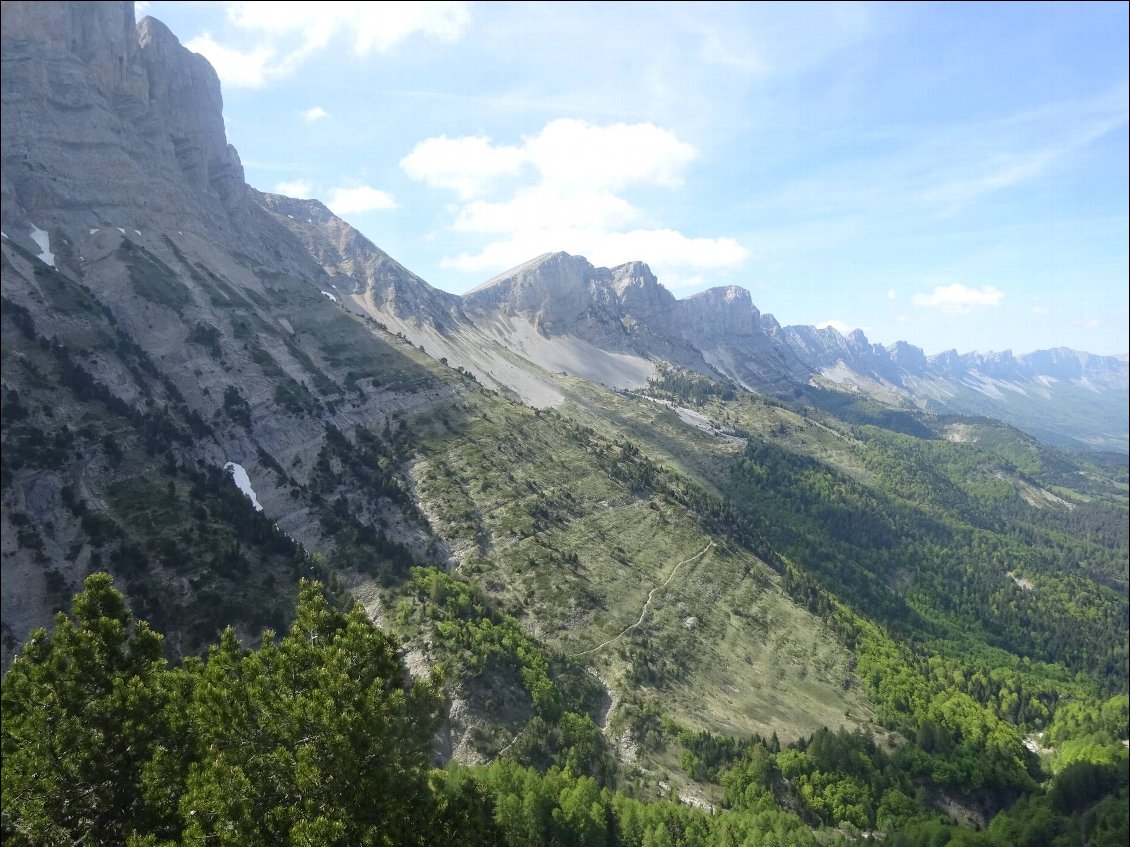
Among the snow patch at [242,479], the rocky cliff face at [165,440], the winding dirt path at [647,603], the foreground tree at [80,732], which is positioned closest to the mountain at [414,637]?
the foreground tree at [80,732]

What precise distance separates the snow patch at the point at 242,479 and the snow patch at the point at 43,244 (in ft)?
305

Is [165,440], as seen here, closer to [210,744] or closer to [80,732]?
[80,732]

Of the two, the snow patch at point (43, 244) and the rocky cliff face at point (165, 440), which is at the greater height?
the snow patch at point (43, 244)

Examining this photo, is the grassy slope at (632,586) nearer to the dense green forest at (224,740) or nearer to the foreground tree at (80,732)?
the dense green forest at (224,740)

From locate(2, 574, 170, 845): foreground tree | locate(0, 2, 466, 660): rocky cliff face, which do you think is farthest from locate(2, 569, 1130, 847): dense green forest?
locate(0, 2, 466, 660): rocky cliff face

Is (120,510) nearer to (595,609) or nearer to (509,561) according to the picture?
(509,561)

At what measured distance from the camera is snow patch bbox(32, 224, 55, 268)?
18025 cm

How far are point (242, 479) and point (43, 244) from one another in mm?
114736

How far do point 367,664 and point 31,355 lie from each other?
14933 centimetres

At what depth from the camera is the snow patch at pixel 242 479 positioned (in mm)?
135312

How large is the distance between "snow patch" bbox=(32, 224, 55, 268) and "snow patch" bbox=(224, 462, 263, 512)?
9290cm

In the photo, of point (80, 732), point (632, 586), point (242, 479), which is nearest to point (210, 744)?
point (80, 732)

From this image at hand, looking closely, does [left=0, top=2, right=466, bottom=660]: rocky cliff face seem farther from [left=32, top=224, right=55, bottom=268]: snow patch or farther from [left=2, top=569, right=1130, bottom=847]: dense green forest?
[left=2, top=569, right=1130, bottom=847]: dense green forest

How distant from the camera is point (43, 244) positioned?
186 m
